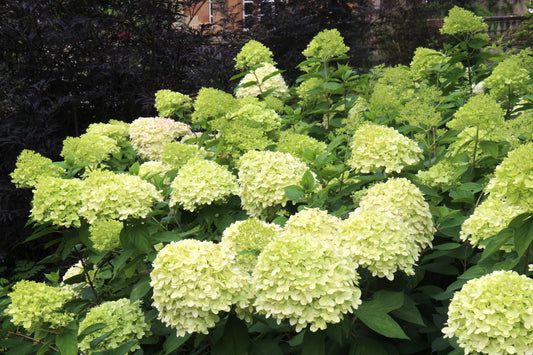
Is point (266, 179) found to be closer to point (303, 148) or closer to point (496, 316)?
point (303, 148)

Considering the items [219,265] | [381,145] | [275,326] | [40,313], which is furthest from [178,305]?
[381,145]

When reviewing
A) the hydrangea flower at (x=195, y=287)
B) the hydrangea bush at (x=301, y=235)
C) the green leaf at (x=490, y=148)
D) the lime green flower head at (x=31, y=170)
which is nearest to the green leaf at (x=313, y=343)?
the hydrangea bush at (x=301, y=235)

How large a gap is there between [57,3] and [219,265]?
17.6 ft

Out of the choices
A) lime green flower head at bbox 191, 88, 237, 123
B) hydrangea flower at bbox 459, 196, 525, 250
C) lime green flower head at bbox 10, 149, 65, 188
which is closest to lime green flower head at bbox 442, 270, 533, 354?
hydrangea flower at bbox 459, 196, 525, 250

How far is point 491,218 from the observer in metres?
1.85

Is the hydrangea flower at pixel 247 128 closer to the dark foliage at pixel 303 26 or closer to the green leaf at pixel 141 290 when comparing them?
the green leaf at pixel 141 290

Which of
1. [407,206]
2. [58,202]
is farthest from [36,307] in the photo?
[407,206]

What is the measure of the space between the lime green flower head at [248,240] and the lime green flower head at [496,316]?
0.65 m

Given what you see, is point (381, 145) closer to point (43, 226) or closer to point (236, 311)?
point (236, 311)

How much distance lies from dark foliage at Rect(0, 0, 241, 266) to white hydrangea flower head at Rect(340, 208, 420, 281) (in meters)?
3.97

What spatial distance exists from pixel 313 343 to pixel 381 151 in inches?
35.2

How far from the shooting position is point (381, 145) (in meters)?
2.15

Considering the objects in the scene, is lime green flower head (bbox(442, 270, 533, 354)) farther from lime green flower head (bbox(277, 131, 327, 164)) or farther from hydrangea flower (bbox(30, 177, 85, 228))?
hydrangea flower (bbox(30, 177, 85, 228))

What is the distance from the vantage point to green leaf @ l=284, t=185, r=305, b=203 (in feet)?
6.96
